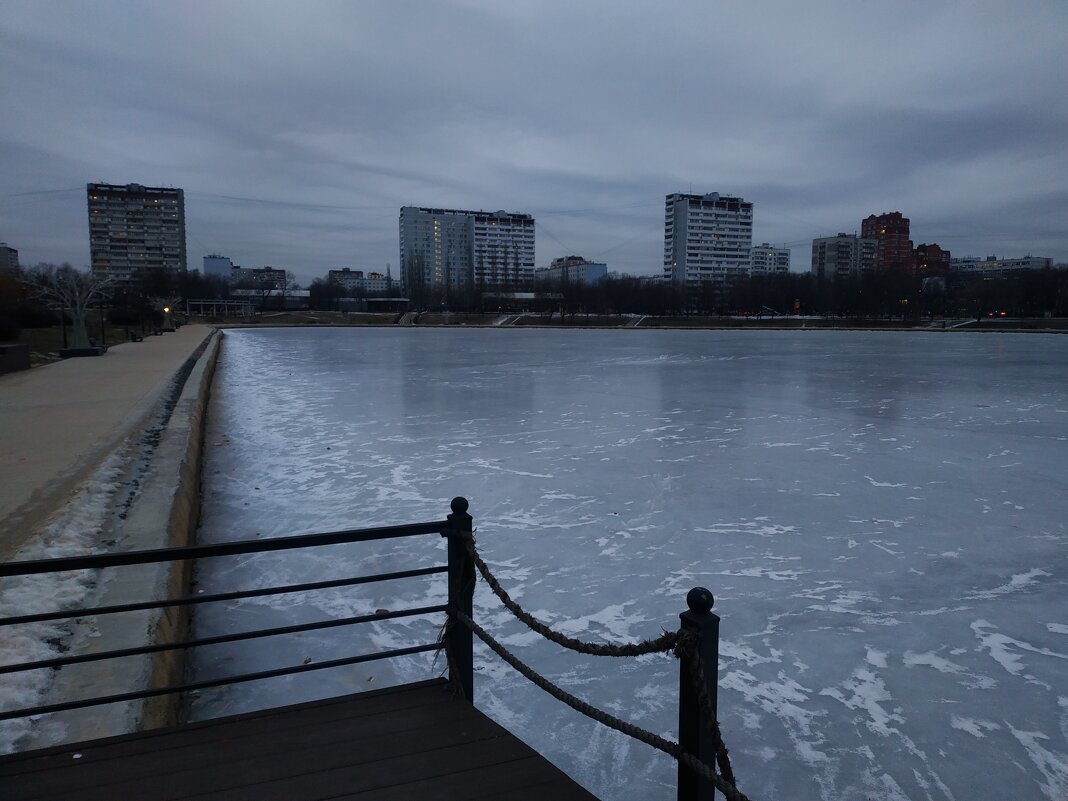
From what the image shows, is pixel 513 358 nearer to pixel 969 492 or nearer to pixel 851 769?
pixel 969 492

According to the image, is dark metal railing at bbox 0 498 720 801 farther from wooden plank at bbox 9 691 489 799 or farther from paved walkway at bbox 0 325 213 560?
paved walkway at bbox 0 325 213 560

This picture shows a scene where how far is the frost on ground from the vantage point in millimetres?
3328

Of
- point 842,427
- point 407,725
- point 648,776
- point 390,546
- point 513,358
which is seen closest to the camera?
point 407,725

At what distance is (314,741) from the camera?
2770 millimetres

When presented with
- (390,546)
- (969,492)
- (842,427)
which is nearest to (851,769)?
(390,546)

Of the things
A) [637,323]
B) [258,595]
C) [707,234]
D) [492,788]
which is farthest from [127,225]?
[492,788]

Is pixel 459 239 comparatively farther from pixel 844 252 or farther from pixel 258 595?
pixel 258 595

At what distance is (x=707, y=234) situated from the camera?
579 feet

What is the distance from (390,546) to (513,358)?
24512 millimetres

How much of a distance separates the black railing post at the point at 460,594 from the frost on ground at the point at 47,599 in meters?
1.64

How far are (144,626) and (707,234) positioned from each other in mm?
182661

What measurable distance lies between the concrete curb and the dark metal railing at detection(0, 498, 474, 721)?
226 millimetres

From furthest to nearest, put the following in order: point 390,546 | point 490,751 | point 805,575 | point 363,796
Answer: point 390,546
point 805,575
point 490,751
point 363,796

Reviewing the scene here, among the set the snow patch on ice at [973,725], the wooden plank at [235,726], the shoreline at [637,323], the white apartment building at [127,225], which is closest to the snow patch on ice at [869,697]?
the snow patch on ice at [973,725]
